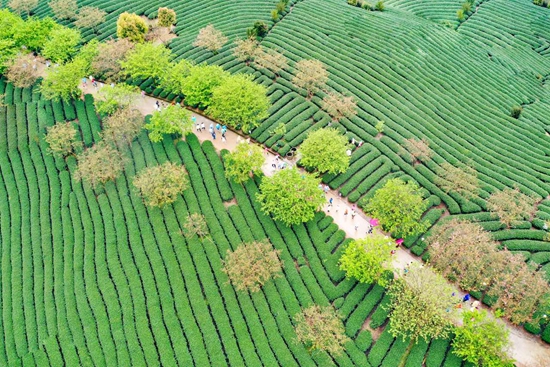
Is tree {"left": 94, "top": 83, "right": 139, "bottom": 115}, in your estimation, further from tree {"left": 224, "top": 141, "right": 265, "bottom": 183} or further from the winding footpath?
tree {"left": 224, "top": 141, "right": 265, "bottom": 183}

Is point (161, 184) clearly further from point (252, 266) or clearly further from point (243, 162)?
point (252, 266)

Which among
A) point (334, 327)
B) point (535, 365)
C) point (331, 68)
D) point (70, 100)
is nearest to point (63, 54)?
point (70, 100)

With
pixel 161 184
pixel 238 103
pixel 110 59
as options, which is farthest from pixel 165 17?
pixel 161 184

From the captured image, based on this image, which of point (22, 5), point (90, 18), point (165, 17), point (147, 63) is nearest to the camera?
point (147, 63)

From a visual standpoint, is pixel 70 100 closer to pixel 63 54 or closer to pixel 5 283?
pixel 63 54

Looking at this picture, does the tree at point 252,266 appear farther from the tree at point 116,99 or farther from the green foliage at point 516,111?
the green foliage at point 516,111

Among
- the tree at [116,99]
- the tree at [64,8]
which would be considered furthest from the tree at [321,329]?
the tree at [64,8]
